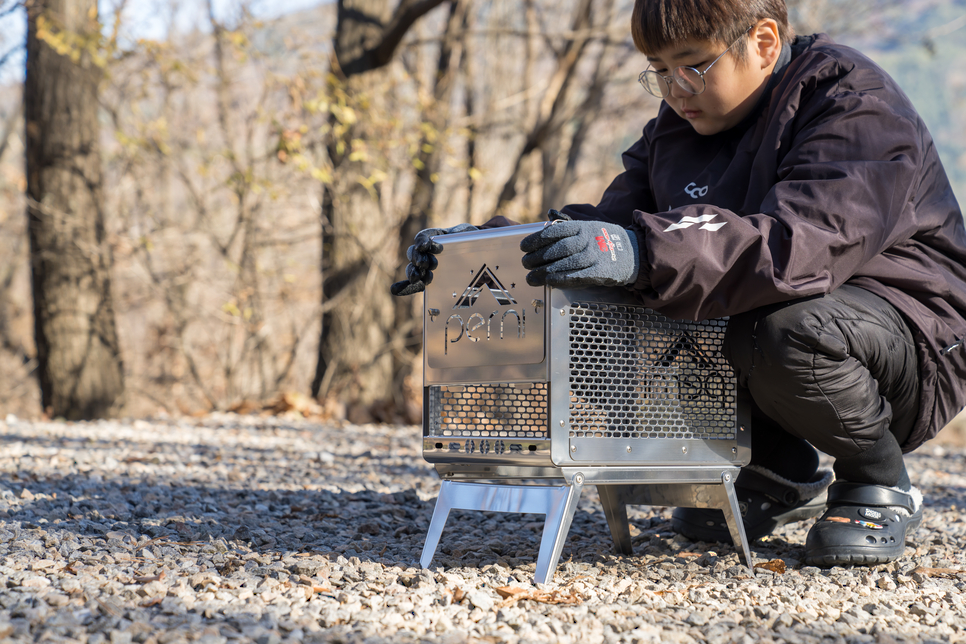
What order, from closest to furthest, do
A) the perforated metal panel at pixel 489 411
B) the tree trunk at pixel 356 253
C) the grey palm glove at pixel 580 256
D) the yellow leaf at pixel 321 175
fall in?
the grey palm glove at pixel 580 256 → the perforated metal panel at pixel 489 411 → the yellow leaf at pixel 321 175 → the tree trunk at pixel 356 253

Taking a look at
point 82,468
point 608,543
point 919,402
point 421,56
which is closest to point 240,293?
point 421,56

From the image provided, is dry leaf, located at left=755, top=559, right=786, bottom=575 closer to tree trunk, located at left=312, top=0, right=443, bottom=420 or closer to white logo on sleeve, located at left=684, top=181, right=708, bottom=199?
white logo on sleeve, located at left=684, top=181, right=708, bottom=199

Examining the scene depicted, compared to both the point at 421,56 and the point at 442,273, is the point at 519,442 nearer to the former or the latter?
the point at 442,273

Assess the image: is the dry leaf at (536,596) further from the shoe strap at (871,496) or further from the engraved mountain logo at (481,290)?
the shoe strap at (871,496)

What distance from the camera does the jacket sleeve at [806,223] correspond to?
1646mm

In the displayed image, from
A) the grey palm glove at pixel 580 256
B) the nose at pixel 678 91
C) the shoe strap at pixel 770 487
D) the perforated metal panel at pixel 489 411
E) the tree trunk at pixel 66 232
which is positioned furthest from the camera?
the tree trunk at pixel 66 232

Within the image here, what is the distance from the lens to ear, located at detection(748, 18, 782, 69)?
6.68 ft

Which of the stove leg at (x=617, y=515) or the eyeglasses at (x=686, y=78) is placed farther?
the stove leg at (x=617, y=515)

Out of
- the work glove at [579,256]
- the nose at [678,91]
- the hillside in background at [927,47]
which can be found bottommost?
the work glove at [579,256]

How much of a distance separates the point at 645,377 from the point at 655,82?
77 cm

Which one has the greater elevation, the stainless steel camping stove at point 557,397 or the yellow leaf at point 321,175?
the yellow leaf at point 321,175

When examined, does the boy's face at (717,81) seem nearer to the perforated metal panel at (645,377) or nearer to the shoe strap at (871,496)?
the perforated metal panel at (645,377)

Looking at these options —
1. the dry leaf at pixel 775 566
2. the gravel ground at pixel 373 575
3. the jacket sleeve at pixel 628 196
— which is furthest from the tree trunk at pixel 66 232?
the dry leaf at pixel 775 566

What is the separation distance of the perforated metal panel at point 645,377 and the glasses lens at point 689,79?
22.2 inches
